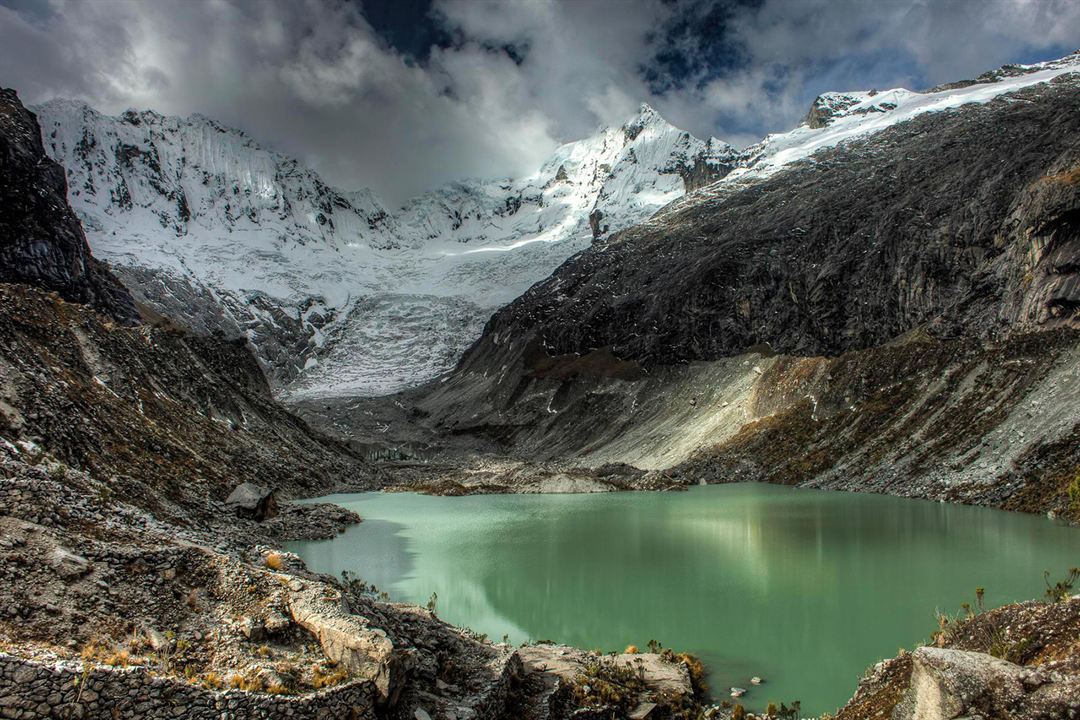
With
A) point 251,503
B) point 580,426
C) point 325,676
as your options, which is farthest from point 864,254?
point 325,676

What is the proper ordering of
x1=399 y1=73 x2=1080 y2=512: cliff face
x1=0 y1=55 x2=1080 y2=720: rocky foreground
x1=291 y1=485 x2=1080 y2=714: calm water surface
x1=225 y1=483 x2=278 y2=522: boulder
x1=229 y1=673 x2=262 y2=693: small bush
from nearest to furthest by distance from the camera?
x1=229 y1=673 x2=262 y2=693: small bush, x1=0 y1=55 x2=1080 y2=720: rocky foreground, x1=291 y1=485 x2=1080 y2=714: calm water surface, x1=225 y1=483 x2=278 y2=522: boulder, x1=399 y1=73 x2=1080 y2=512: cliff face

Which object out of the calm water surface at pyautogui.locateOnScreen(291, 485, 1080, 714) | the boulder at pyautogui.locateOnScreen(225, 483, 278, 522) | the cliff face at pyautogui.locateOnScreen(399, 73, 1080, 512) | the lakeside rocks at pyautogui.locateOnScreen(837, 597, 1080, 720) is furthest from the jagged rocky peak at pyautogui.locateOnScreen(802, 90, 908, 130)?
the lakeside rocks at pyautogui.locateOnScreen(837, 597, 1080, 720)

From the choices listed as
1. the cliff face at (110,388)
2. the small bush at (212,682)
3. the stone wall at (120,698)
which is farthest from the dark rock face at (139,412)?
the stone wall at (120,698)

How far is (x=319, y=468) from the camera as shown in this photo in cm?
6250

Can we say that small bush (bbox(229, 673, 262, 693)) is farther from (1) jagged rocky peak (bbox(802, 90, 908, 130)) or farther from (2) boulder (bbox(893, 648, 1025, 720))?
(1) jagged rocky peak (bbox(802, 90, 908, 130))

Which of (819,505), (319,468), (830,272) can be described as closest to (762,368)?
(830,272)

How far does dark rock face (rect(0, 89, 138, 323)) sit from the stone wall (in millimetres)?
70456

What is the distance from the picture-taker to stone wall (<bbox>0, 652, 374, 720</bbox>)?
760cm

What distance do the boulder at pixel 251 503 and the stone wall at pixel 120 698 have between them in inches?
976

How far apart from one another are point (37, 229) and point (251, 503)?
5563 cm

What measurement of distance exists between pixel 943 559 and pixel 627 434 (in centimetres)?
6262

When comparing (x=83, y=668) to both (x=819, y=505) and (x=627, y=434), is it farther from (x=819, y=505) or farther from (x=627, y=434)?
(x=627, y=434)

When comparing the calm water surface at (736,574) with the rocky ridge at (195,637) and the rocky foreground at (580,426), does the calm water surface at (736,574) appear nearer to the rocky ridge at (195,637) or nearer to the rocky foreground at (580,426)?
the rocky foreground at (580,426)

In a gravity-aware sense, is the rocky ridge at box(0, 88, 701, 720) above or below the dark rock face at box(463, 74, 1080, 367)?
below
